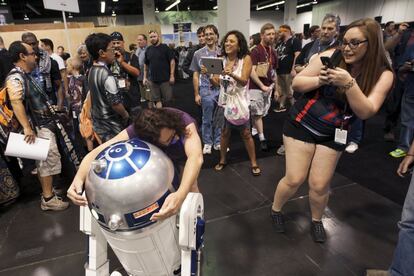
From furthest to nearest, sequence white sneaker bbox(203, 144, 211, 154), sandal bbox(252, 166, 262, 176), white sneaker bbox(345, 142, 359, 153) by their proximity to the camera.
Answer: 1. white sneaker bbox(203, 144, 211, 154)
2. white sneaker bbox(345, 142, 359, 153)
3. sandal bbox(252, 166, 262, 176)

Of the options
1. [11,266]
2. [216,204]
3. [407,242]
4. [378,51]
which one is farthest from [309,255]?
[11,266]

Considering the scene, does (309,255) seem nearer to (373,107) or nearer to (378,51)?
(373,107)

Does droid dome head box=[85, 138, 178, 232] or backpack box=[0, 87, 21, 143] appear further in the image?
backpack box=[0, 87, 21, 143]

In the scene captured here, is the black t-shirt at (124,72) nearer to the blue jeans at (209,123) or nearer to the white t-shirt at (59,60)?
the blue jeans at (209,123)

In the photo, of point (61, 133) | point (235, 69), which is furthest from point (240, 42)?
point (61, 133)

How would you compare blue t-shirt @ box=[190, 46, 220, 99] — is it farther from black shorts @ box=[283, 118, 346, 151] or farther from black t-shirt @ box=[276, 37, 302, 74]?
black t-shirt @ box=[276, 37, 302, 74]

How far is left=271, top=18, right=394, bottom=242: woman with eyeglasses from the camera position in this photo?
1.43m

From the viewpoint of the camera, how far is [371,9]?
14320mm

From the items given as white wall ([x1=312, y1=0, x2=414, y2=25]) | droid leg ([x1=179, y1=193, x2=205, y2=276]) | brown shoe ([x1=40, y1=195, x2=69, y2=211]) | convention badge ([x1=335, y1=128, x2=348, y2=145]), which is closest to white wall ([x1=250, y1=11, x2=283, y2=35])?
white wall ([x1=312, y1=0, x2=414, y2=25])

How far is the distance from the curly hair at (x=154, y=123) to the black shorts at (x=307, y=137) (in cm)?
82

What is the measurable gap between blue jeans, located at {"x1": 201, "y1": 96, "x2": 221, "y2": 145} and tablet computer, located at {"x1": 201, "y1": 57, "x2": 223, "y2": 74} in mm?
545

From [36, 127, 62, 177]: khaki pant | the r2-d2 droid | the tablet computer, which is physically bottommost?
[36, 127, 62, 177]: khaki pant

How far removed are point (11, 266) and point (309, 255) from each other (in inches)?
81.6

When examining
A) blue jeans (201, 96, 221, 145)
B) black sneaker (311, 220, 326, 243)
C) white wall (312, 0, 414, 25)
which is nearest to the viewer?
black sneaker (311, 220, 326, 243)
